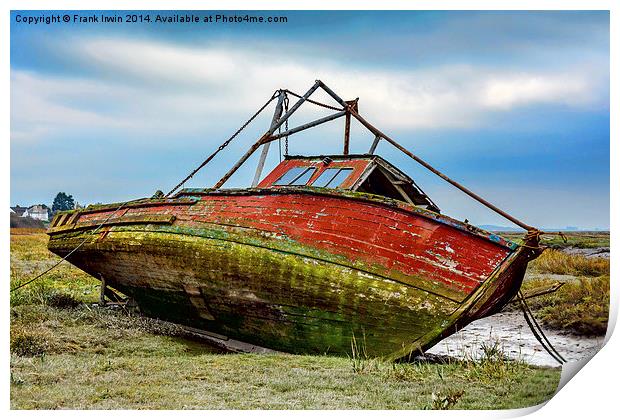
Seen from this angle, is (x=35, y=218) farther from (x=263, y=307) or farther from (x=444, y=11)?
(x=444, y=11)

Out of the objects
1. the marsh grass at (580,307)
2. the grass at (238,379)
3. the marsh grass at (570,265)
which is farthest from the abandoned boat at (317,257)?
the marsh grass at (570,265)

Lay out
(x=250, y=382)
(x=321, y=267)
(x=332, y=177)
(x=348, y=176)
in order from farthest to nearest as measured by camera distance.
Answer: (x=332, y=177) < (x=348, y=176) < (x=321, y=267) < (x=250, y=382)

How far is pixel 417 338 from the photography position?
9180 millimetres

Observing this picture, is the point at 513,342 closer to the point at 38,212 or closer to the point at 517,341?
the point at 517,341

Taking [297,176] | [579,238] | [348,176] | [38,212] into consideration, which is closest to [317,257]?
[348,176]

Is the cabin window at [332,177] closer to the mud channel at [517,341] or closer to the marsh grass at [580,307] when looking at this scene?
the mud channel at [517,341]

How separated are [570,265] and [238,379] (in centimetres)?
617

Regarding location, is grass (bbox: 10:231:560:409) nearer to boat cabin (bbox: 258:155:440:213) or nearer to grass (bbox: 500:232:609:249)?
grass (bbox: 500:232:609:249)

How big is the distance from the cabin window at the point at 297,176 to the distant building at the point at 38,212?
3773mm

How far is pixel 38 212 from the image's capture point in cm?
1151

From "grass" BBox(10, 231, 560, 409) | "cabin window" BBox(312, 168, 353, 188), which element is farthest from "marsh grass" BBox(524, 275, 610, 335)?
"cabin window" BBox(312, 168, 353, 188)

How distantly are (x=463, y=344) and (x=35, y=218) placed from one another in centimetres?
762

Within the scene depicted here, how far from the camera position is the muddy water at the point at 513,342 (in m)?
9.88

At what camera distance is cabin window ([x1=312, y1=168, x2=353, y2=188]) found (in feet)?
35.0
